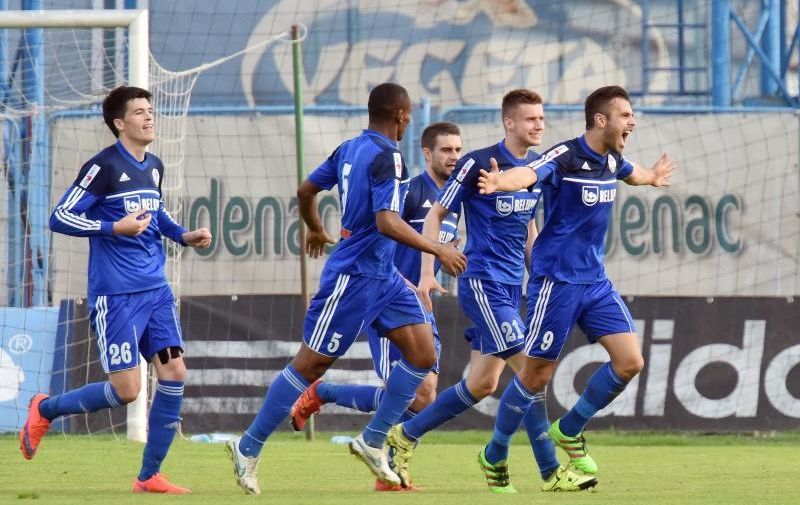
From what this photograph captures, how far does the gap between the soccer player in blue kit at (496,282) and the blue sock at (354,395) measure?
4.55ft

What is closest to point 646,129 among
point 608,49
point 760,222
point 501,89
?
point 760,222

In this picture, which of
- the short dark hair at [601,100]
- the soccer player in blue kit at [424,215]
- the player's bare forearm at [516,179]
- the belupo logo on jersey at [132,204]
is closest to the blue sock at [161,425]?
the belupo logo on jersey at [132,204]

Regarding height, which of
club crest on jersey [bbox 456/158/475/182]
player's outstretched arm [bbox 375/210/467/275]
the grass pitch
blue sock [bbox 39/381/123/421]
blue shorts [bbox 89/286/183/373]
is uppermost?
club crest on jersey [bbox 456/158/475/182]

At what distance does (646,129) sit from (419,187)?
637 cm

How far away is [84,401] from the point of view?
9.36m

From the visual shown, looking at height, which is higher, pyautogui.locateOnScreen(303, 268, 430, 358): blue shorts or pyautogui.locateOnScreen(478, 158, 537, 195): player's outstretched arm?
pyautogui.locateOnScreen(478, 158, 537, 195): player's outstretched arm

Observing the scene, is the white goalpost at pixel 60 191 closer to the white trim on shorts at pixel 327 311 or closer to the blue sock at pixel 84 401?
the blue sock at pixel 84 401

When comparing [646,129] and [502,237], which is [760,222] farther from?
[502,237]

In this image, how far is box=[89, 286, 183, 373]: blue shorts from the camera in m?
9.07

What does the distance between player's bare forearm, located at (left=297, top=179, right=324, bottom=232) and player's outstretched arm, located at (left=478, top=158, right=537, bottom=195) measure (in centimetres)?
98

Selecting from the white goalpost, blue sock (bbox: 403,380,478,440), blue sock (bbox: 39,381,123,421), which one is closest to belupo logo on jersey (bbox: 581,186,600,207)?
blue sock (bbox: 403,380,478,440)

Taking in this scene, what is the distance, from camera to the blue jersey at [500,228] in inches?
372

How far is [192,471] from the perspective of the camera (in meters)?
10.5

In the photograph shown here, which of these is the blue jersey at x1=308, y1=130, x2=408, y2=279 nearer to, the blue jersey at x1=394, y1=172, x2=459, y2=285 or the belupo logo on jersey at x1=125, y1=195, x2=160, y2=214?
the belupo logo on jersey at x1=125, y1=195, x2=160, y2=214
